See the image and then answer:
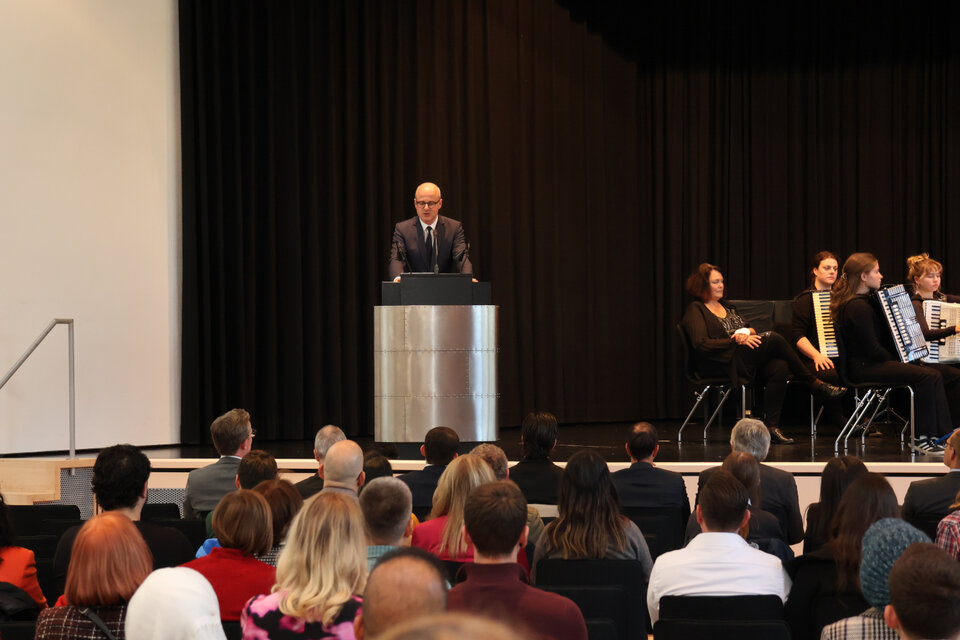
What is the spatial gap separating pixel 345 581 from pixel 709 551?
123 centimetres

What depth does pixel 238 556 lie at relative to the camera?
308 centimetres

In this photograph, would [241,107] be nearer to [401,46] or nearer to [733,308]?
[401,46]

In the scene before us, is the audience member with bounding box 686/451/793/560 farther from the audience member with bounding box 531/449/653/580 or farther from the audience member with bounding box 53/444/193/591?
the audience member with bounding box 53/444/193/591

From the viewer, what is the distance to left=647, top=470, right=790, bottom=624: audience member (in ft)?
10.6

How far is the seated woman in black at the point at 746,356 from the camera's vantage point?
26.4 ft

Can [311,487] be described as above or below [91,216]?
below

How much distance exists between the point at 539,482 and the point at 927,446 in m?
3.34

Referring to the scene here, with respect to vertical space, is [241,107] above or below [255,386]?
above

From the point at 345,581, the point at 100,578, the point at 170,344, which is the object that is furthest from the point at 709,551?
the point at 170,344

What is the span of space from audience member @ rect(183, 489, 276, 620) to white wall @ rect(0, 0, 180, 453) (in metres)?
5.37

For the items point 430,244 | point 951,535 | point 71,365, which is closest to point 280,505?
point 951,535

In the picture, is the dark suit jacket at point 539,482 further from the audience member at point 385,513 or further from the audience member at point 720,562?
the audience member at point 385,513

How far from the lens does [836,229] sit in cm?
1051

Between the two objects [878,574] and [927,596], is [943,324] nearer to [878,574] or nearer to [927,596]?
[878,574]
